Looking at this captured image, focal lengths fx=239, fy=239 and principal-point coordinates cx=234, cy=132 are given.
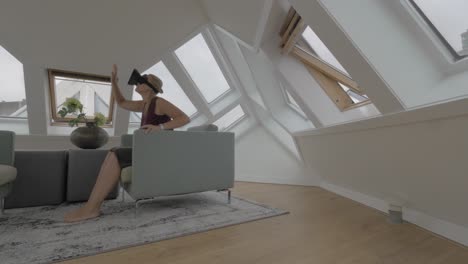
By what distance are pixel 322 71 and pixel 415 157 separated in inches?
61.7

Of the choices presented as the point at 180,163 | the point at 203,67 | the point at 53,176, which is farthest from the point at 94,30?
the point at 180,163

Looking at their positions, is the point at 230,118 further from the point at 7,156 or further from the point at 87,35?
the point at 7,156

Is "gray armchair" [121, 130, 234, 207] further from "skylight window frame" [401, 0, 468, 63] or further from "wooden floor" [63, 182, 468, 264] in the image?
"skylight window frame" [401, 0, 468, 63]

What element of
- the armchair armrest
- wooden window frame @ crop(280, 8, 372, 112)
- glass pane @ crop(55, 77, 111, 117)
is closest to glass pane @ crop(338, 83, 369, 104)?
wooden window frame @ crop(280, 8, 372, 112)

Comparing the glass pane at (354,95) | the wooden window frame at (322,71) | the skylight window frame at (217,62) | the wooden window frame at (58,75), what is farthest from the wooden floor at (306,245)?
the skylight window frame at (217,62)

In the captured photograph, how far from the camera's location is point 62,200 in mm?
2385

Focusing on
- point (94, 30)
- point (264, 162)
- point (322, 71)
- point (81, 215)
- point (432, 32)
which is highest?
point (94, 30)

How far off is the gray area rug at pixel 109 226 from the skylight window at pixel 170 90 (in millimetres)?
2431

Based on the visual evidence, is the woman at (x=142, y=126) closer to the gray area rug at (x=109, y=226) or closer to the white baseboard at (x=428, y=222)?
the gray area rug at (x=109, y=226)

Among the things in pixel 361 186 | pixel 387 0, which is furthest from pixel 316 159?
pixel 387 0

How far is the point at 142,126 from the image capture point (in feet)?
6.57

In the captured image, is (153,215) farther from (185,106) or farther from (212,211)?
(185,106)

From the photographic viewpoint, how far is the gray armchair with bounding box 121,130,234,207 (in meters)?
1.89

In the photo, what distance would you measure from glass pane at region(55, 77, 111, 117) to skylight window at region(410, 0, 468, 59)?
4207 millimetres
